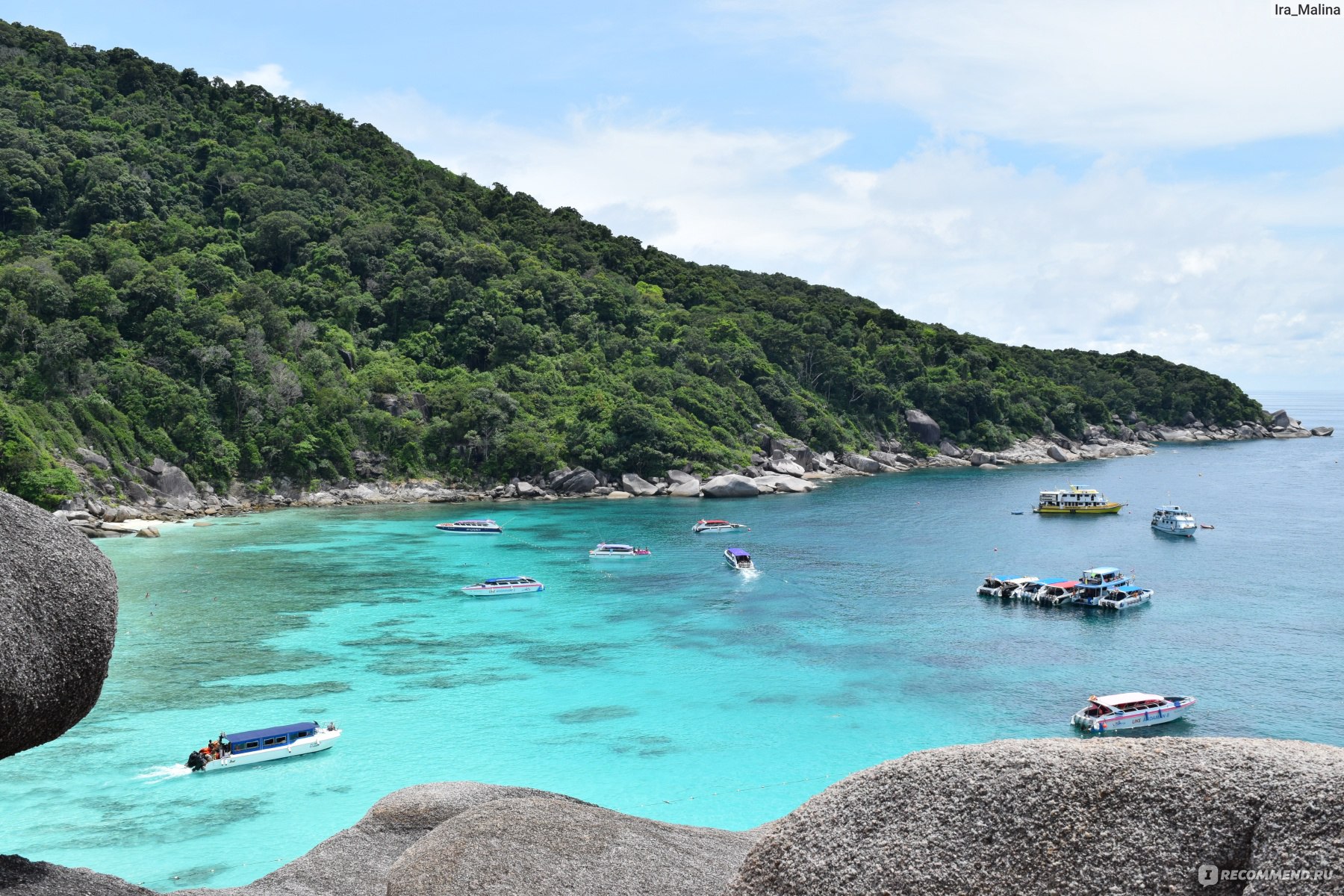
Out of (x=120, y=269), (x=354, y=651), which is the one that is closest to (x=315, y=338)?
(x=120, y=269)

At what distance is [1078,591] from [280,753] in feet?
115

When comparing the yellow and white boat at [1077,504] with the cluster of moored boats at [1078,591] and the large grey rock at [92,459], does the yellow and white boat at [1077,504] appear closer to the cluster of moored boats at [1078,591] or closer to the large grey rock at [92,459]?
the cluster of moored boats at [1078,591]

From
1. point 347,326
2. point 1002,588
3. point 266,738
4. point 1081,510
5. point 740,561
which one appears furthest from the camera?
point 347,326

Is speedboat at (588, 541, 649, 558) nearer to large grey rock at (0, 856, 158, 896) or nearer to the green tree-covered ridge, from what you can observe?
the green tree-covered ridge

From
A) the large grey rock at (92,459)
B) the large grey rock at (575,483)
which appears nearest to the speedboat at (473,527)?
the large grey rock at (575,483)

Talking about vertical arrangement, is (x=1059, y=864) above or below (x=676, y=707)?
above

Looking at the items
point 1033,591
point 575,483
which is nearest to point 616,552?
point 1033,591

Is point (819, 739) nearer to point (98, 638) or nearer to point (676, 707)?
point (676, 707)

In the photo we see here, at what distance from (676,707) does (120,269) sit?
65.7m

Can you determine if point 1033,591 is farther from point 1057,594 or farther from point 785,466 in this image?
point 785,466

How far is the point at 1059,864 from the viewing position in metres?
5.89

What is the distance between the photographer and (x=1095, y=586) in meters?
43.1

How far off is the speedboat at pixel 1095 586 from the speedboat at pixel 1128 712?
1425cm

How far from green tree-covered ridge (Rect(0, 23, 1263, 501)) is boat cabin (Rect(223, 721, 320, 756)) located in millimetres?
38907
